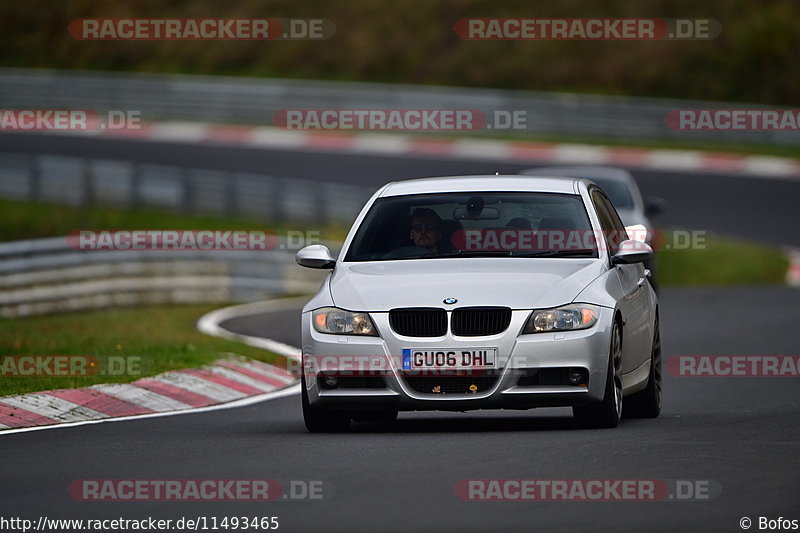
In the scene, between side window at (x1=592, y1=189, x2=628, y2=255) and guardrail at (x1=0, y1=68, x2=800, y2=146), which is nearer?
side window at (x1=592, y1=189, x2=628, y2=255)

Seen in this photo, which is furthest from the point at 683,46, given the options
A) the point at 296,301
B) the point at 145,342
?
the point at 145,342

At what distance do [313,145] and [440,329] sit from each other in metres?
33.8

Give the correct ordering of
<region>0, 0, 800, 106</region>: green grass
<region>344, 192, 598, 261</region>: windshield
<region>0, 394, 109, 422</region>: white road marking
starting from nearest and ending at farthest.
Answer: <region>344, 192, 598, 261</region>: windshield → <region>0, 394, 109, 422</region>: white road marking → <region>0, 0, 800, 106</region>: green grass

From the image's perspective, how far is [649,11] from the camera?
51781 millimetres

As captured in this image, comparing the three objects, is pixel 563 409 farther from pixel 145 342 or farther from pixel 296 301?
pixel 296 301

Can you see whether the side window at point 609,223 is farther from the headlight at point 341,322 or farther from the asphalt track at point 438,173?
the asphalt track at point 438,173

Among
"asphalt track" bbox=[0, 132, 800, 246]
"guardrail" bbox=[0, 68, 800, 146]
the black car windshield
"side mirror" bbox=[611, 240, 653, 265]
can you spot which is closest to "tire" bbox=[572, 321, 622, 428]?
"side mirror" bbox=[611, 240, 653, 265]

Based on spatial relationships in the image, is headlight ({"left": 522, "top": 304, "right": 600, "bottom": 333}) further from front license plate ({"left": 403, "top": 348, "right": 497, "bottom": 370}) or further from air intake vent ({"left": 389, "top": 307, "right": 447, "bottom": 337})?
air intake vent ({"left": 389, "top": 307, "right": 447, "bottom": 337})

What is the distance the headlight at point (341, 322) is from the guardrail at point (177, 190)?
2229 cm

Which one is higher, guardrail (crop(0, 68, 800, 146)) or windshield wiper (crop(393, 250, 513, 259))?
guardrail (crop(0, 68, 800, 146))

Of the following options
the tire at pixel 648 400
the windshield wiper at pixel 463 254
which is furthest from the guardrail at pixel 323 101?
the windshield wiper at pixel 463 254

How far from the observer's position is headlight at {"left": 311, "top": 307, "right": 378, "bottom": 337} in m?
10.4

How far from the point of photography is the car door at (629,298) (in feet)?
36.1

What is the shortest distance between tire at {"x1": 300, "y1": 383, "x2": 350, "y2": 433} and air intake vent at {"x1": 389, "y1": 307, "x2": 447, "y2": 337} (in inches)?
30.1
